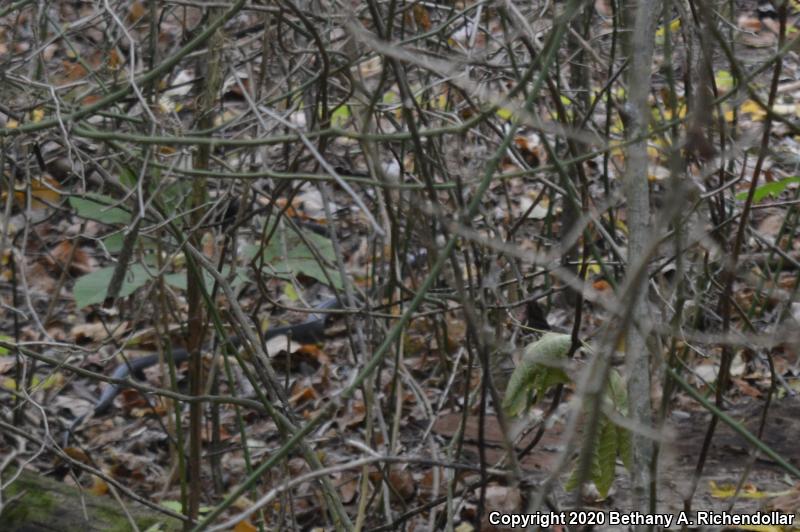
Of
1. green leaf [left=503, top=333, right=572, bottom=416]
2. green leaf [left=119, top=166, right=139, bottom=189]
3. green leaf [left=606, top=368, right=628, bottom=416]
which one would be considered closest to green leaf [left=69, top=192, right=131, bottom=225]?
green leaf [left=119, top=166, right=139, bottom=189]

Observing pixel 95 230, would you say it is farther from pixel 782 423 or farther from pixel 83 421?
pixel 782 423

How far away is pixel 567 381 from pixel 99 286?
51.4 inches

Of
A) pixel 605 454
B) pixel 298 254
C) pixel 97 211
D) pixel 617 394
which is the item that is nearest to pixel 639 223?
pixel 617 394

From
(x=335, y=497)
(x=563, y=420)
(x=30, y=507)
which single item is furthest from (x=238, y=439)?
(x=335, y=497)

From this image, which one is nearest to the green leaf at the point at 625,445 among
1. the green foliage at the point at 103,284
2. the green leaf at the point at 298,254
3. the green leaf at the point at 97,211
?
the green leaf at the point at 298,254

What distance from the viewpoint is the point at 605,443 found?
184 cm

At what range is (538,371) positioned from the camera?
75.2 inches

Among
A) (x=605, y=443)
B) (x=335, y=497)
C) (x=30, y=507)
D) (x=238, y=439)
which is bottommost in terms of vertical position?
(x=238, y=439)

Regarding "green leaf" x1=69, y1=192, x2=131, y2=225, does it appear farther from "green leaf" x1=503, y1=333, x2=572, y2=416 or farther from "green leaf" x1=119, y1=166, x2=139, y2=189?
"green leaf" x1=503, y1=333, x2=572, y2=416

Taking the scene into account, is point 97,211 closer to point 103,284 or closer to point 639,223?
point 103,284

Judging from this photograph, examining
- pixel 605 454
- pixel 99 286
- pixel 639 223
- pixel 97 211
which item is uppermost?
pixel 639 223

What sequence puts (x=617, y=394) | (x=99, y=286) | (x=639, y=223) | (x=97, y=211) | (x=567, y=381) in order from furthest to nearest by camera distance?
(x=99, y=286)
(x=97, y=211)
(x=567, y=381)
(x=617, y=394)
(x=639, y=223)

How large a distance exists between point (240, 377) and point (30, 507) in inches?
49.0

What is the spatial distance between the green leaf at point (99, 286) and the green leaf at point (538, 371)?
1.03m
